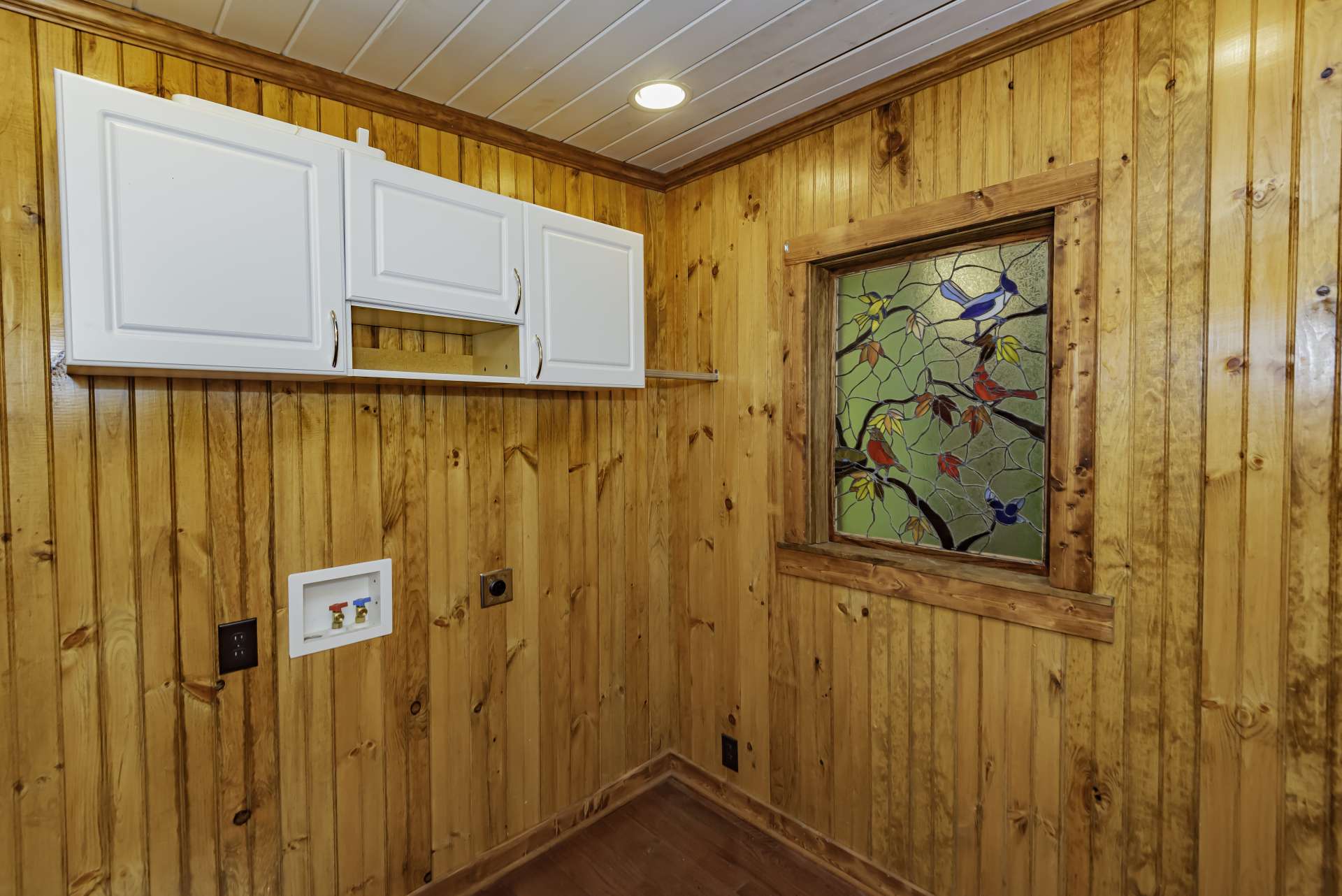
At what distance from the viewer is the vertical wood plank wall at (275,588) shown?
1433 millimetres

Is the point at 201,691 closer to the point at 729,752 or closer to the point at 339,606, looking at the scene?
the point at 339,606

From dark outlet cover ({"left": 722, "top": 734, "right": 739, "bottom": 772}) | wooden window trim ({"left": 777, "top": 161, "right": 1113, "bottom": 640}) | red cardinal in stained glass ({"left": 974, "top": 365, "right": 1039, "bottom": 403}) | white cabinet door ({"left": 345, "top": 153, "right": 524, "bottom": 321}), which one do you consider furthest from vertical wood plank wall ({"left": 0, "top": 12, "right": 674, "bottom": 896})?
red cardinal in stained glass ({"left": 974, "top": 365, "right": 1039, "bottom": 403})

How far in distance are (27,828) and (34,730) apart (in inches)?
8.5

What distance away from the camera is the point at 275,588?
1730mm

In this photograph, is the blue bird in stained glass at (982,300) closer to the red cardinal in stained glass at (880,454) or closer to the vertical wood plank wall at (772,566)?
the vertical wood plank wall at (772,566)

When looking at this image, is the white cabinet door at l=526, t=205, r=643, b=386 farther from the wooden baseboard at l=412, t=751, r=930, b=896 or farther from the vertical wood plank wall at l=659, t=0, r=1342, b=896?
the wooden baseboard at l=412, t=751, r=930, b=896

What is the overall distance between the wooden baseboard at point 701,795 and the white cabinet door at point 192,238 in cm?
173

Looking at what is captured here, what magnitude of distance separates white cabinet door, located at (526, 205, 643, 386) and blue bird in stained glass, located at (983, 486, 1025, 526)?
115 cm

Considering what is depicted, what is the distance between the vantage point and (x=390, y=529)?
193 cm

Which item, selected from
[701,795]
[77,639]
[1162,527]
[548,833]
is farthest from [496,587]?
[1162,527]

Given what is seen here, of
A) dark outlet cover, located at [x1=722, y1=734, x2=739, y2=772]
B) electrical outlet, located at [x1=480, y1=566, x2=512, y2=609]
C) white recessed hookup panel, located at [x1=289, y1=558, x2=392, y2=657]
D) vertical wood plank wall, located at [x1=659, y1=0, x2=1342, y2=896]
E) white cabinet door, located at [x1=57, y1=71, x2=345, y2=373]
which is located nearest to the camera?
white cabinet door, located at [x1=57, y1=71, x2=345, y2=373]

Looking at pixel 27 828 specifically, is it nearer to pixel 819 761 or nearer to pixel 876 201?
pixel 819 761

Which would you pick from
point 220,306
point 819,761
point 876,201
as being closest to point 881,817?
point 819,761

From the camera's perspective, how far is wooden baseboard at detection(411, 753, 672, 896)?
2082 millimetres
